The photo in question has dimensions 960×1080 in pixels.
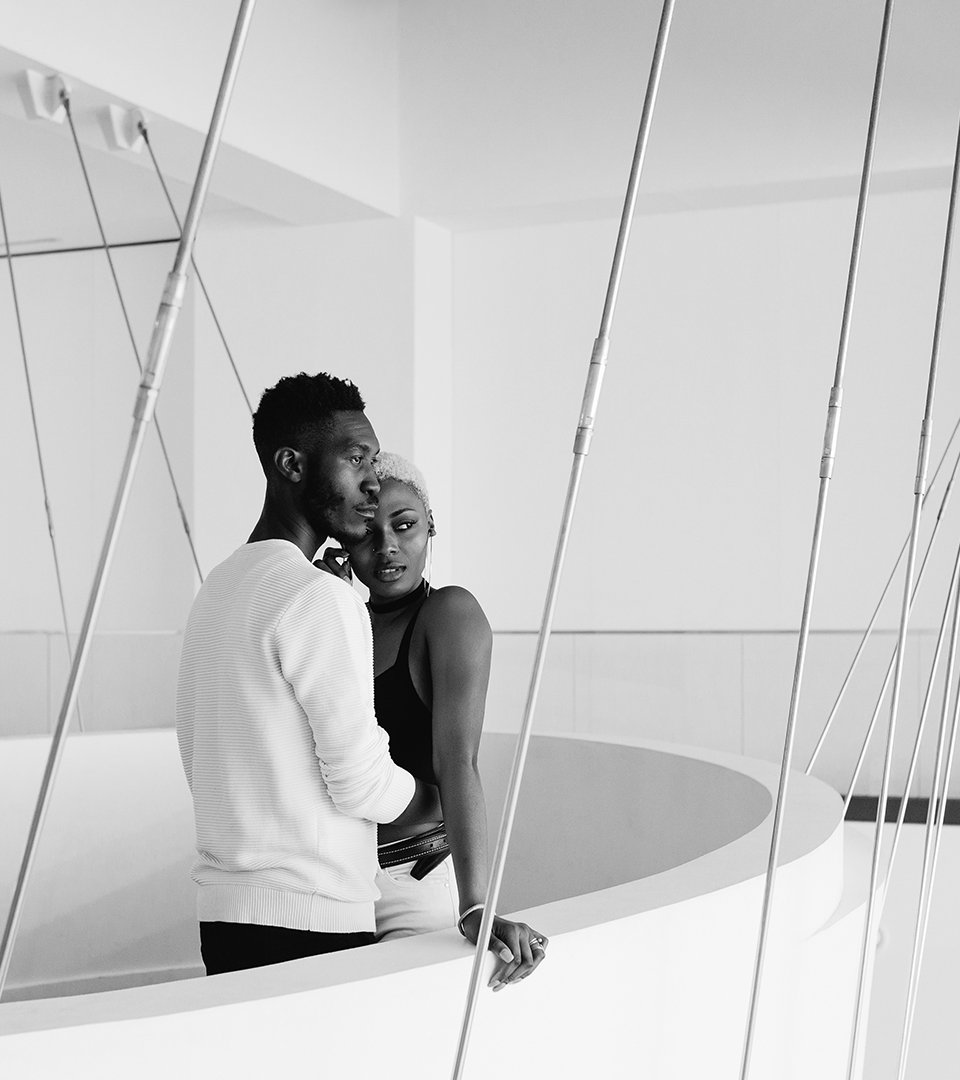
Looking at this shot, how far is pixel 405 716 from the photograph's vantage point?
2068 mm

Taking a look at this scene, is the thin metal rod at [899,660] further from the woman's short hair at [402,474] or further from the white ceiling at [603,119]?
the white ceiling at [603,119]

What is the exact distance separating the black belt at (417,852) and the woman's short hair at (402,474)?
0.61 meters

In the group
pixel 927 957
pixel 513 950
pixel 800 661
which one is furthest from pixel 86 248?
pixel 513 950

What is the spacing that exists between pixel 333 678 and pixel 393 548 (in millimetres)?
708

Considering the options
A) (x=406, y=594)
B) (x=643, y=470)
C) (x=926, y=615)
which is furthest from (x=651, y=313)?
(x=406, y=594)

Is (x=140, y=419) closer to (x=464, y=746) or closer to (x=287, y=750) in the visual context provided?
(x=287, y=750)

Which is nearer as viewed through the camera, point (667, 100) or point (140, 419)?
point (140, 419)

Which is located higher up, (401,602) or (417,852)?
(401,602)

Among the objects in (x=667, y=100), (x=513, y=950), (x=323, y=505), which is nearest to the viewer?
(x=513, y=950)

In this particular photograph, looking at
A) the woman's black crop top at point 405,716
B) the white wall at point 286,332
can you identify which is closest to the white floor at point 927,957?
the white wall at point 286,332

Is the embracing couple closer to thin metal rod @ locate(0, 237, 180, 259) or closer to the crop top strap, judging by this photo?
the crop top strap

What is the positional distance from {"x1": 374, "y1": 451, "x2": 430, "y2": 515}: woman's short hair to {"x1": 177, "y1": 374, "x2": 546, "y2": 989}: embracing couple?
523mm

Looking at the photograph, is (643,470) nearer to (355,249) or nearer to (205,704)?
(355,249)

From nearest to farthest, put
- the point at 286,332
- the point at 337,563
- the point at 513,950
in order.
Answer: the point at 513,950 < the point at 337,563 < the point at 286,332
